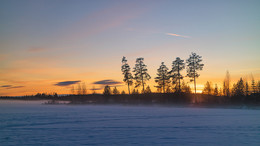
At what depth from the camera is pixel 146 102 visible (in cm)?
5169

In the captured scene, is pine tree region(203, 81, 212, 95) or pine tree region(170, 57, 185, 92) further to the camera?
pine tree region(203, 81, 212, 95)

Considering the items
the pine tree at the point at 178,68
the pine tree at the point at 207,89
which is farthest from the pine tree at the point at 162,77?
the pine tree at the point at 207,89

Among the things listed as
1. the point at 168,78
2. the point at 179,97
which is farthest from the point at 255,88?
the point at 179,97

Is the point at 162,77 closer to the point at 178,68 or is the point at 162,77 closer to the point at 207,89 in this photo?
the point at 178,68

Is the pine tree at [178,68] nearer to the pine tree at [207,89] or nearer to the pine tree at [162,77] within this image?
the pine tree at [162,77]

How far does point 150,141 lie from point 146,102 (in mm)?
42448

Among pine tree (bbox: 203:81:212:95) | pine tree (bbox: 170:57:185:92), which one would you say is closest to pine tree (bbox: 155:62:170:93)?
pine tree (bbox: 170:57:185:92)

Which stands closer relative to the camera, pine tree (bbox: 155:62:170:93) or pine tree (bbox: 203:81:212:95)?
pine tree (bbox: 155:62:170:93)

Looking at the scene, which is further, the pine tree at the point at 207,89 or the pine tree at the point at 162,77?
the pine tree at the point at 207,89

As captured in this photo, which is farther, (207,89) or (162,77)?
(207,89)

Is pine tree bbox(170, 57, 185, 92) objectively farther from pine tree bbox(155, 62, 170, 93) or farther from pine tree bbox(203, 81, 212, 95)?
pine tree bbox(203, 81, 212, 95)

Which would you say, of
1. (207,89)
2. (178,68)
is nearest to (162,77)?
(178,68)

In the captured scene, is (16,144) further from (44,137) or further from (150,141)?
(150,141)

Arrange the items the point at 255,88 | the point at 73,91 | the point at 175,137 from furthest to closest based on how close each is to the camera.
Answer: the point at 73,91
the point at 255,88
the point at 175,137
